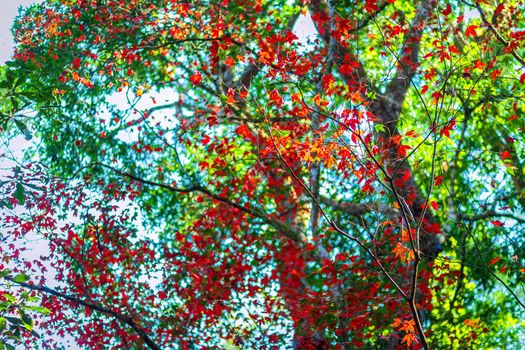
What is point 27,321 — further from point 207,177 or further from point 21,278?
point 207,177

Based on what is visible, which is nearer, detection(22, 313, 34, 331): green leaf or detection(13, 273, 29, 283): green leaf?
detection(22, 313, 34, 331): green leaf

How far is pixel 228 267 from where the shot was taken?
39.3 feet

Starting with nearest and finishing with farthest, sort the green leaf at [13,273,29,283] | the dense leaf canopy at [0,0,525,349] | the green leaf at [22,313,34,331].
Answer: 1. the green leaf at [22,313,34,331]
2. the green leaf at [13,273,29,283]
3. the dense leaf canopy at [0,0,525,349]

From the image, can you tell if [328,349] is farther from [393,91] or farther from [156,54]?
[156,54]

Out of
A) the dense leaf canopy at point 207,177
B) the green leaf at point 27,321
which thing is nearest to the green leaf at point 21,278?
the green leaf at point 27,321

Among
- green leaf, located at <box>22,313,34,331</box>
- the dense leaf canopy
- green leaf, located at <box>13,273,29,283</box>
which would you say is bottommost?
green leaf, located at <box>22,313,34,331</box>

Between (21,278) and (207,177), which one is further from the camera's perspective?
(207,177)

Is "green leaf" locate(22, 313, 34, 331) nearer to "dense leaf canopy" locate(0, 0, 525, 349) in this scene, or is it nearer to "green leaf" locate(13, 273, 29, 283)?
"green leaf" locate(13, 273, 29, 283)

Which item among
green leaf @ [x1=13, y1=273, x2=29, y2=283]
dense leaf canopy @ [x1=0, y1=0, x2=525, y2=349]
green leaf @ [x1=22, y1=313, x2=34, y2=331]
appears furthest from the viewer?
dense leaf canopy @ [x1=0, y1=0, x2=525, y2=349]

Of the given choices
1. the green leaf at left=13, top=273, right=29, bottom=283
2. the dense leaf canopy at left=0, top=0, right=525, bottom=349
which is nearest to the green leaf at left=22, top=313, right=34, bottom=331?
the green leaf at left=13, top=273, right=29, bottom=283

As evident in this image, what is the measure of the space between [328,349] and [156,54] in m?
6.83

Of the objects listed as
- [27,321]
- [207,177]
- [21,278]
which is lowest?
[27,321]

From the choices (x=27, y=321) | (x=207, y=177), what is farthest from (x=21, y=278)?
(x=207, y=177)

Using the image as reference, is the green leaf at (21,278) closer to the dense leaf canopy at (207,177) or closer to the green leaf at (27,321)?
the green leaf at (27,321)
